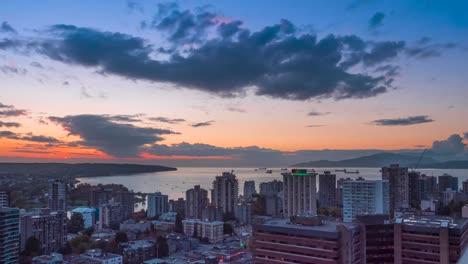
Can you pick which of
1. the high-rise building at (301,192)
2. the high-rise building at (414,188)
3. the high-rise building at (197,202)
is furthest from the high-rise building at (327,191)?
the high-rise building at (197,202)

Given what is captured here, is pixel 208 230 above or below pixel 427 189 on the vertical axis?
below

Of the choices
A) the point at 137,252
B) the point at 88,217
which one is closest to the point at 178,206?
the point at 88,217

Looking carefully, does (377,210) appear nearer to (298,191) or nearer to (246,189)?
(298,191)

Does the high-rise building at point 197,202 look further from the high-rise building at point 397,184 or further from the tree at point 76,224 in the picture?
the high-rise building at point 397,184

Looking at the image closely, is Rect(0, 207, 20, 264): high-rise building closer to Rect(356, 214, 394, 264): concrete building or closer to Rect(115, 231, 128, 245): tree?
Rect(115, 231, 128, 245): tree

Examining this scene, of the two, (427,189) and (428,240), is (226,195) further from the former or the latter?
(428,240)

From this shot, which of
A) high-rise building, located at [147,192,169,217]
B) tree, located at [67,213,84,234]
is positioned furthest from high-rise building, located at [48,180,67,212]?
high-rise building, located at [147,192,169,217]
